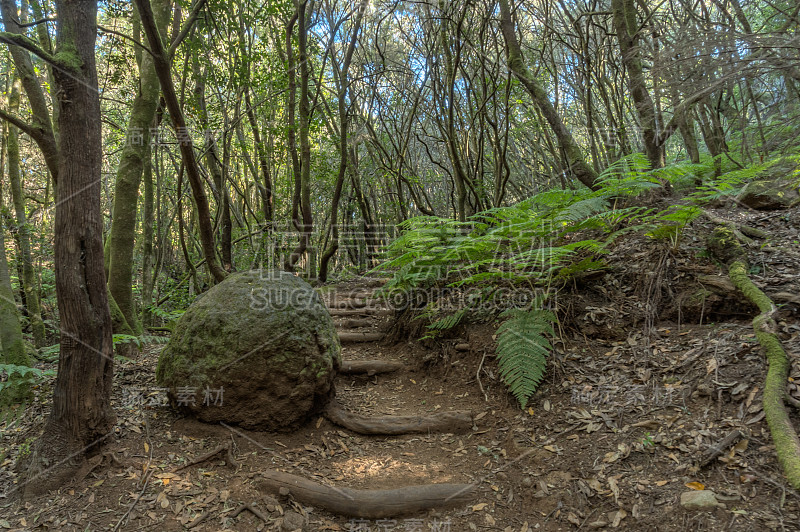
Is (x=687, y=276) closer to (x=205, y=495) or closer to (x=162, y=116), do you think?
(x=205, y=495)

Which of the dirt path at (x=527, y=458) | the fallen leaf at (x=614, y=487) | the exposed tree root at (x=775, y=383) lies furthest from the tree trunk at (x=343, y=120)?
the fallen leaf at (x=614, y=487)

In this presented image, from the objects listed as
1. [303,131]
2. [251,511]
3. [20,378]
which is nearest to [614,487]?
[251,511]

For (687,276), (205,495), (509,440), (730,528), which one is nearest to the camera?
(730,528)

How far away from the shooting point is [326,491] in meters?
2.82

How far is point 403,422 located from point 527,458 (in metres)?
1.12

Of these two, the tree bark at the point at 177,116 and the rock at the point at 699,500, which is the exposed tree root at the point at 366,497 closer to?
the rock at the point at 699,500

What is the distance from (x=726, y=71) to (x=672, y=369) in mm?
2222

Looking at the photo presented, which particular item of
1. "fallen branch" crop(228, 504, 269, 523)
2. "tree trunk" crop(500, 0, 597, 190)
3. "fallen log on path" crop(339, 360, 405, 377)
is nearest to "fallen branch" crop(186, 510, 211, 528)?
"fallen branch" crop(228, 504, 269, 523)

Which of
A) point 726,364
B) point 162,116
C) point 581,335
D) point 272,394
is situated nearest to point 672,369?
point 726,364

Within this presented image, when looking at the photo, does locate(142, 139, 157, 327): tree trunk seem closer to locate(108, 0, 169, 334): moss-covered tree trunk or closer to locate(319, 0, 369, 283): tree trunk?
locate(108, 0, 169, 334): moss-covered tree trunk

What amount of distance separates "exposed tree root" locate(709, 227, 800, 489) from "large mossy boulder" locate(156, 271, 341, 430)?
2.99m

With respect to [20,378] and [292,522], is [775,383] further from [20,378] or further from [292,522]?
[20,378]

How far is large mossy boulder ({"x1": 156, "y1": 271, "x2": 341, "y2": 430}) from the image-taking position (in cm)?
327

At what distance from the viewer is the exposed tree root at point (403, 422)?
3.60 m
